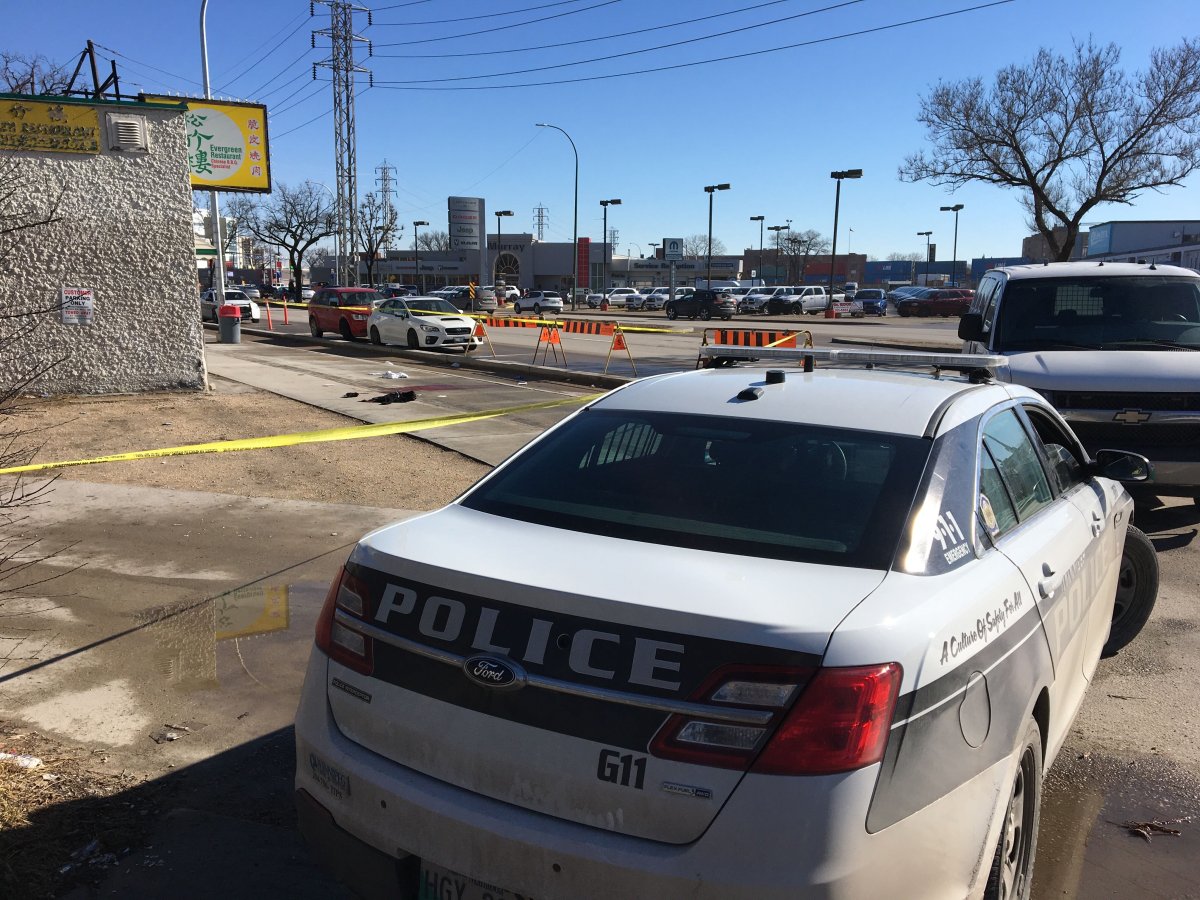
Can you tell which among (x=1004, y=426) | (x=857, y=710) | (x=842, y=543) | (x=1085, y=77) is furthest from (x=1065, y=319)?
(x=1085, y=77)

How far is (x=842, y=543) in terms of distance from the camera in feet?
8.34

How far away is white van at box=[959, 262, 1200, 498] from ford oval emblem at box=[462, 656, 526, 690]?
5.95 metres

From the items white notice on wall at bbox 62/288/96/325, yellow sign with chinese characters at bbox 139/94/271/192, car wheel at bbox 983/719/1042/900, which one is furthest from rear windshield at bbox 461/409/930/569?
yellow sign with chinese characters at bbox 139/94/271/192

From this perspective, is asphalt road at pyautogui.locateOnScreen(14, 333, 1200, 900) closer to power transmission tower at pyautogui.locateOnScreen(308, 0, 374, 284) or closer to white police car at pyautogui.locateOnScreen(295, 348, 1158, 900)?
white police car at pyautogui.locateOnScreen(295, 348, 1158, 900)

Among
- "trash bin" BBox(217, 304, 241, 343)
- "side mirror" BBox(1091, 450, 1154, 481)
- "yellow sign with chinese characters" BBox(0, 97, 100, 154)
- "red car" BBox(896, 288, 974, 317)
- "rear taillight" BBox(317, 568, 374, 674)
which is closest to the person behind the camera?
"rear taillight" BBox(317, 568, 374, 674)

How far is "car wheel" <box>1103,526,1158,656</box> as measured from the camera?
497 centimetres

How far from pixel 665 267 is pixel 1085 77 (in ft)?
→ 319

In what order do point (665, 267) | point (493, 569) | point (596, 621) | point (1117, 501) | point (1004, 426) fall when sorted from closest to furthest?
point (596, 621), point (493, 569), point (1004, 426), point (1117, 501), point (665, 267)

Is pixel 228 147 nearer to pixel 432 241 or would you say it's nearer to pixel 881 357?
pixel 881 357

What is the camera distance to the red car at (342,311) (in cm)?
2941

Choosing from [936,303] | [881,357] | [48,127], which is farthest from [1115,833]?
[936,303]

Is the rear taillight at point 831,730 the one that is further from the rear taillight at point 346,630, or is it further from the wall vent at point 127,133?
the wall vent at point 127,133

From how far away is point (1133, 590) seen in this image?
16.6 feet

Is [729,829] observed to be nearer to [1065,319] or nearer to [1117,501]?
[1117,501]
